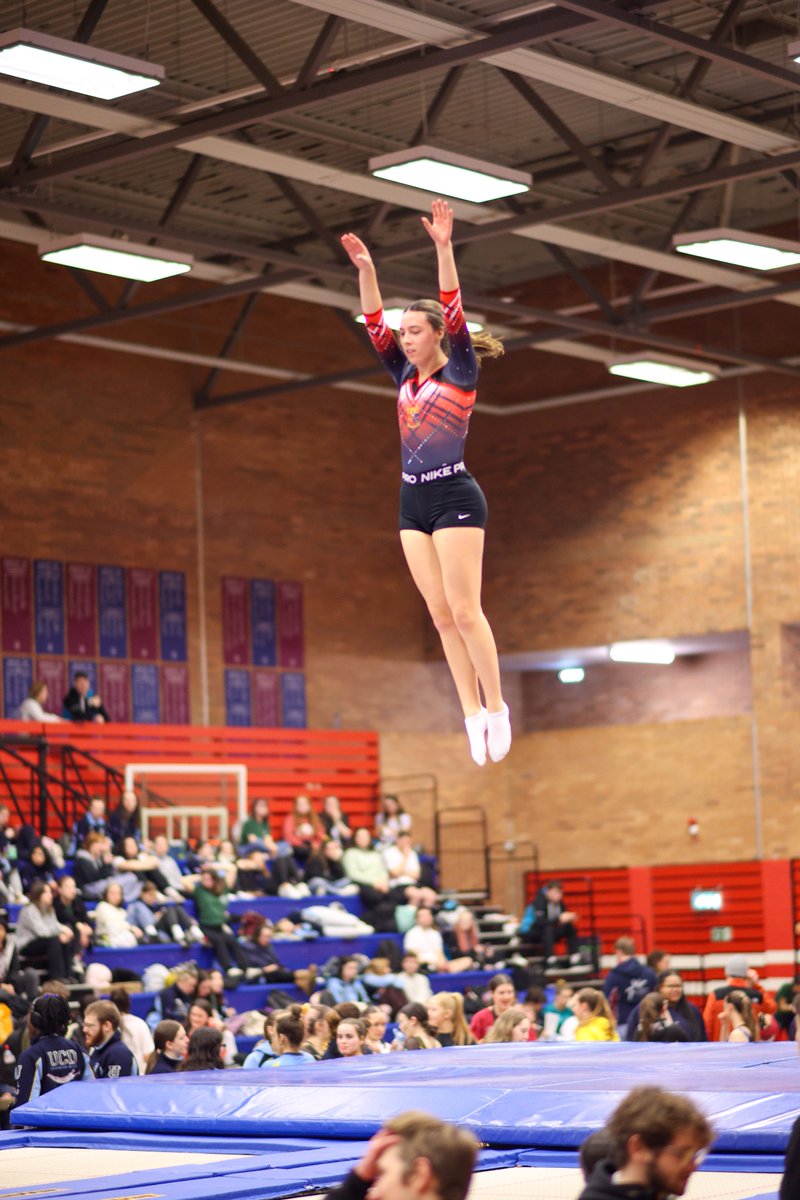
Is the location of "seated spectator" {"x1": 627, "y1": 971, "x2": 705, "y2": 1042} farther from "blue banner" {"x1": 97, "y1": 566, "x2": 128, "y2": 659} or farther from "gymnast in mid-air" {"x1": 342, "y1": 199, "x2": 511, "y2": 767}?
"blue banner" {"x1": 97, "y1": 566, "x2": 128, "y2": 659}

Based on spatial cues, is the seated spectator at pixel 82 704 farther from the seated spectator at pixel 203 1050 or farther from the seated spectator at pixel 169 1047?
the seated spectator at pixel 203 1050

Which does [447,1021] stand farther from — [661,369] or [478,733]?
[661,369]

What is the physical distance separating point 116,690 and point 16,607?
5.88ft

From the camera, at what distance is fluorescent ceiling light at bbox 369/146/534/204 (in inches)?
564

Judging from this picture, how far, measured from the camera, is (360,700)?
25953 mm

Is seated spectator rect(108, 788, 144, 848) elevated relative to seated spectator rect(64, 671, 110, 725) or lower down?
lower down

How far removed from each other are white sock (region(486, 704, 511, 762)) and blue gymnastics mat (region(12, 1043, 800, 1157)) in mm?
1506

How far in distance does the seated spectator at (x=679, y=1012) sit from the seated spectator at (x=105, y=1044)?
13.7 ft

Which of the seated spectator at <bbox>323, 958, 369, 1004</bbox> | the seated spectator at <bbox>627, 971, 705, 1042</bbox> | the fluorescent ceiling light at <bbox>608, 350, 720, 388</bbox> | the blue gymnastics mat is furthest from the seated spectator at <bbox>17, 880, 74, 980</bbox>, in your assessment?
the fluorescent ceiling light at <bbox>608, 350, 720, 388</bbox>

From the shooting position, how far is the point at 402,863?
22375 mm

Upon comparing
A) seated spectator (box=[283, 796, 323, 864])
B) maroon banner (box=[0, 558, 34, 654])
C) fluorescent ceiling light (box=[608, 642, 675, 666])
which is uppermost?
maroon banner (box=[0, 558, 34, 654])

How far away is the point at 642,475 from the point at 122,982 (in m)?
11.6

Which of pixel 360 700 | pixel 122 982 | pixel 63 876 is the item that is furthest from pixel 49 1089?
pixel 360 700

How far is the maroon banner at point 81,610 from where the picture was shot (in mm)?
22609
